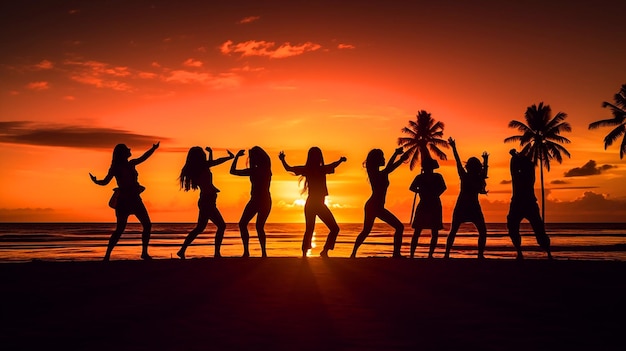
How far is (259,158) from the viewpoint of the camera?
Answer: 1139 cm

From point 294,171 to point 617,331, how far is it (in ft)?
24.3

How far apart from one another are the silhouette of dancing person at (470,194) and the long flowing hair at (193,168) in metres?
4.76

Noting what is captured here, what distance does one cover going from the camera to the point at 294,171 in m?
11.6

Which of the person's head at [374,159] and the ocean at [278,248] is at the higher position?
the person's head at [374,159]

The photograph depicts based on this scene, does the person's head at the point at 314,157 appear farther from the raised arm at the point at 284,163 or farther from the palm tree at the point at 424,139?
the palm tree at the point at 424,139

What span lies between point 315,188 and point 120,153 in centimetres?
367

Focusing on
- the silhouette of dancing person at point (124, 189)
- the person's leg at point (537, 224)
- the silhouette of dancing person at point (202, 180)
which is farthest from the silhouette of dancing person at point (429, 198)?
the silhouette of dancing person at point (124, 189)

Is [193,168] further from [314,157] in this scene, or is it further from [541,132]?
[541,132]

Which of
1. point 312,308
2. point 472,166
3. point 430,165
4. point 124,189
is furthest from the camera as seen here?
point 430,165

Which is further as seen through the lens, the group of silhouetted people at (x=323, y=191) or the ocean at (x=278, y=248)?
the ocean at (x=278, y=248)

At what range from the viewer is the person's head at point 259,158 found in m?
11.4

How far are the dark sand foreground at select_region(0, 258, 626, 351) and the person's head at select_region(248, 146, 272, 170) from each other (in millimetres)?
2295

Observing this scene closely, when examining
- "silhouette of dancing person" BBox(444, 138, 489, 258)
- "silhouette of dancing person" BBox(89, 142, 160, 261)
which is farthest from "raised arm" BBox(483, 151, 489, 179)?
"silhouette of dancing person" BBox(89, 142, 160, 261)

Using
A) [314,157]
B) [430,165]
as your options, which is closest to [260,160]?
[314,157]
